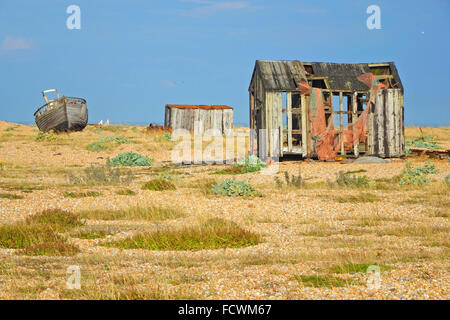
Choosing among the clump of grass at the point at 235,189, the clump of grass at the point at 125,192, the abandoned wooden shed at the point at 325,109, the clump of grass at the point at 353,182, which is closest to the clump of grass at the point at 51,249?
the clump of grass at the point at 125,192

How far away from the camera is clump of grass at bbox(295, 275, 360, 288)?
21.9 ft

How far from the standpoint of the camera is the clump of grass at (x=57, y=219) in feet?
35.9

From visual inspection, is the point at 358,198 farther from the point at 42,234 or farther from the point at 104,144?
the point at 104,144

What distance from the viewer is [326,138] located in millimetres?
25266

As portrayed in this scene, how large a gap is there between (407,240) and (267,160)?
1524 centimetres

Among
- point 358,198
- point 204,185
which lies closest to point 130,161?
point 204,185

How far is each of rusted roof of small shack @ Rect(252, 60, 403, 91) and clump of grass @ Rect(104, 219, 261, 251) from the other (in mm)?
15489

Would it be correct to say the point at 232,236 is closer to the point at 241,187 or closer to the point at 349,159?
the point at 241,187

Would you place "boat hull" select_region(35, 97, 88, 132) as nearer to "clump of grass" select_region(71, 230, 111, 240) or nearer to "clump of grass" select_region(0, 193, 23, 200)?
"clump of grass" select_region(0, 193, 23, 200)

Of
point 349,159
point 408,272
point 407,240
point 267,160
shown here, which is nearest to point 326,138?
point 349,159

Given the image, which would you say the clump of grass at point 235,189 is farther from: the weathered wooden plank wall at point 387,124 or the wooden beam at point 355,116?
the weathered wooden plank wall at point 387,124

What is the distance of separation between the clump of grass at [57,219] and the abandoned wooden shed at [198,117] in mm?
34297

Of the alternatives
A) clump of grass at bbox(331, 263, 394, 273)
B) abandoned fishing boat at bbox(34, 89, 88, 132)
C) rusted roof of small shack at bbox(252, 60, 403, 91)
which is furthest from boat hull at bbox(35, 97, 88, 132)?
clump of grass at bbox(331, 263, 394, 273)

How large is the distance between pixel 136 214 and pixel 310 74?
15.6 m
